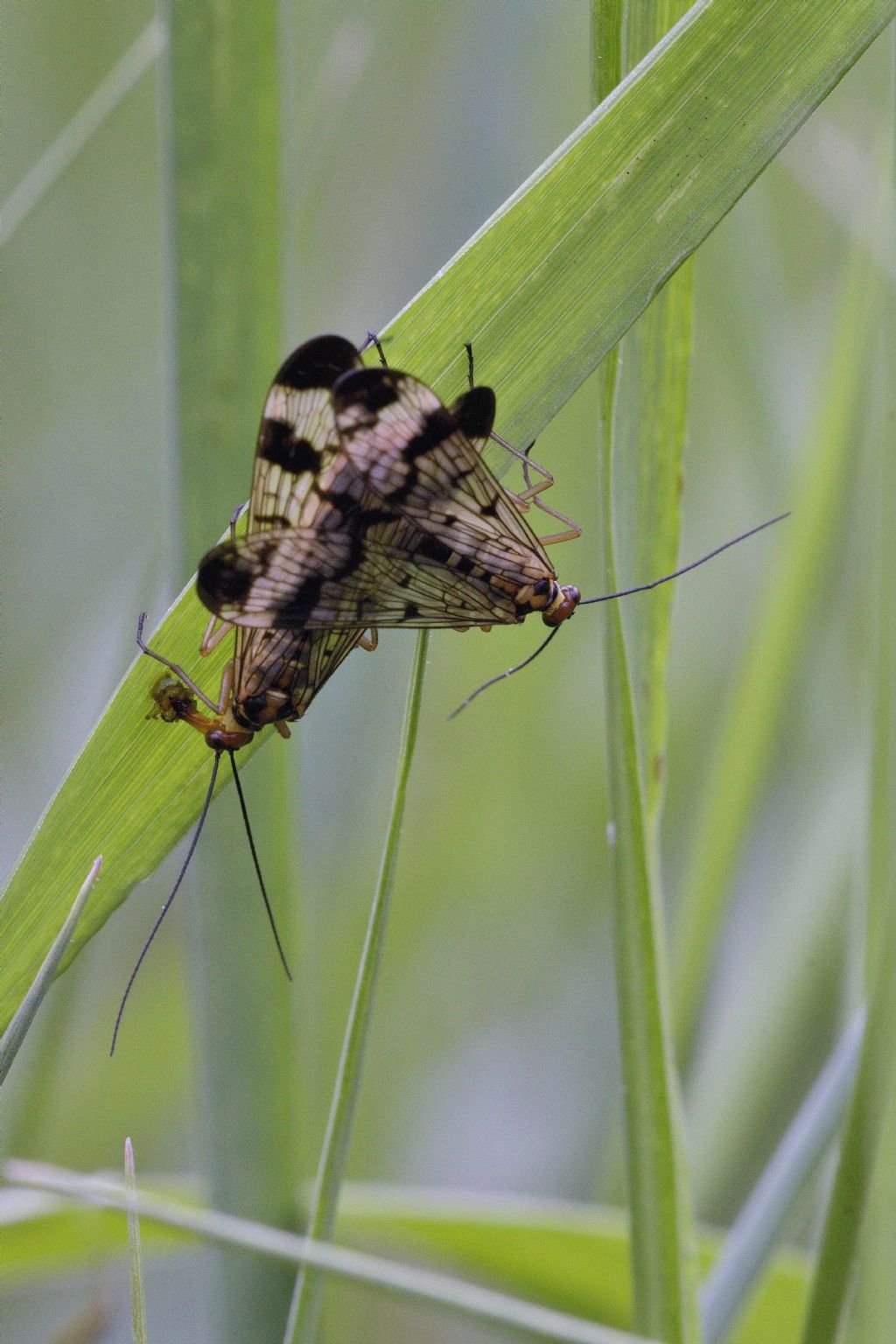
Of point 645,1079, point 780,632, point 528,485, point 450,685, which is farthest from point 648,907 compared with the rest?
point 450,685

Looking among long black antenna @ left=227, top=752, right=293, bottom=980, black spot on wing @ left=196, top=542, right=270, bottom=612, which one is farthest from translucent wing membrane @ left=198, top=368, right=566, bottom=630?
long black antenna @ left=227, top=752, right=293, bottom=980

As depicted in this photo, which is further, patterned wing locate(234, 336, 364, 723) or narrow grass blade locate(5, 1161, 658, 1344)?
patterned wing locate(234, 336, 364, 723)

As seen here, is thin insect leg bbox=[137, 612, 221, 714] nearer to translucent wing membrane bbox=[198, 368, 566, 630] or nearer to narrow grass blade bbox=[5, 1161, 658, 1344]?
translucent wing membrane bbox=[198, 368, 566, 630]

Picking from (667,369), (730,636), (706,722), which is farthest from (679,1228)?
(730,636)

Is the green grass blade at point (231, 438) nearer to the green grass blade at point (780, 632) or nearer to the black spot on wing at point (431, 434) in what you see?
the black spot on wing at point (431, 434)

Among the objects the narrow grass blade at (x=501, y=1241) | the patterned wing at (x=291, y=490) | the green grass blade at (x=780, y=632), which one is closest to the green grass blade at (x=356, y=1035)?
the patterned wing at (x=291, y=490)

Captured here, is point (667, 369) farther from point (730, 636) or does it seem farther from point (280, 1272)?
point (730, 636)
